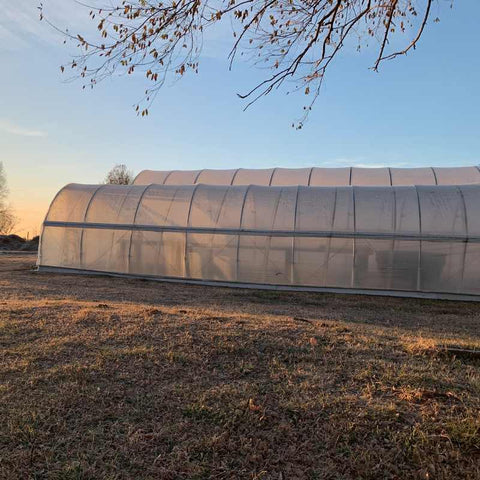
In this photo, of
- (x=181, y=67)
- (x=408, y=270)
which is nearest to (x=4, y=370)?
(x=181, y=67)

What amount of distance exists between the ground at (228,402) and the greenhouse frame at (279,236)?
6.66m

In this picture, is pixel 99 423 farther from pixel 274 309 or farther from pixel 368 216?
pixel 368 216

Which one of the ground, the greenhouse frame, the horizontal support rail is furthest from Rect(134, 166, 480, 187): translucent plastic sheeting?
the ground

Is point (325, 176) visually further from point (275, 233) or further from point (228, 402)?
point (228, 402)

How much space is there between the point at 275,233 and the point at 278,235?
0.13 meters

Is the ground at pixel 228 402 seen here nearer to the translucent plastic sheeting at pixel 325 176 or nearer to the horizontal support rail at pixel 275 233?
the horizontal support rail at pixel 275 233

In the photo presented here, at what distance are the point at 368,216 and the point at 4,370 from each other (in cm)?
1071

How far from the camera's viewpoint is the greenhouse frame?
11.9m

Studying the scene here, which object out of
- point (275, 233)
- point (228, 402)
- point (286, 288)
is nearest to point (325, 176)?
point (275, 233)

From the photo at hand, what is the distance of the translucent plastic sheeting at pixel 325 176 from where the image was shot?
1836 centimetres

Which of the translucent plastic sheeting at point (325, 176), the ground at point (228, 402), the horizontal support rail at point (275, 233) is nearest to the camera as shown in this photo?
the ground at point (228, 402)

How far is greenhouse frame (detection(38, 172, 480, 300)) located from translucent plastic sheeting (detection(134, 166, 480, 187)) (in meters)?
5.43

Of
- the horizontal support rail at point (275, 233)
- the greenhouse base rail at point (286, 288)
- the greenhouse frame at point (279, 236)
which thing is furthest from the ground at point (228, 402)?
the horizontal support rail at point (275, 233)

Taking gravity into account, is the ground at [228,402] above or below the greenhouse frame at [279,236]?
below
